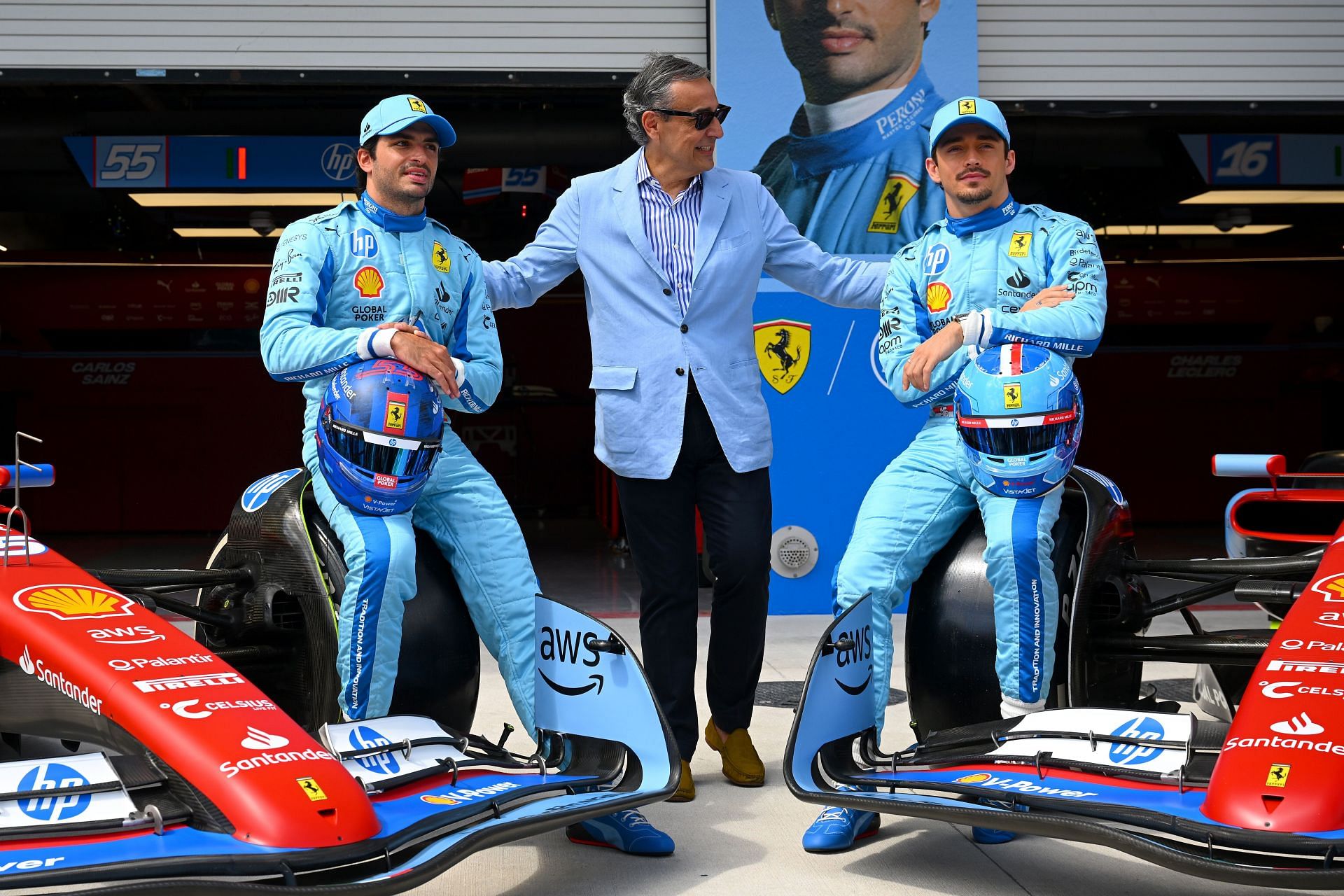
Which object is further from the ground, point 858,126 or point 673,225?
point 858,126

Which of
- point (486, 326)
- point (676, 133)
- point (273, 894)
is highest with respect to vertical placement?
point (676, 133)

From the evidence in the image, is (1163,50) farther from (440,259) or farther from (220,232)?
(220,232)

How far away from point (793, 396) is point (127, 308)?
373 inches

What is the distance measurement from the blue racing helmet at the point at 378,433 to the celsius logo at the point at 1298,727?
76.8 inches

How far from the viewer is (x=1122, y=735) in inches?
115

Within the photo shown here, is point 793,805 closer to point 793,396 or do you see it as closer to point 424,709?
point 424,709

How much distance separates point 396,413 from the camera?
10.2 ft

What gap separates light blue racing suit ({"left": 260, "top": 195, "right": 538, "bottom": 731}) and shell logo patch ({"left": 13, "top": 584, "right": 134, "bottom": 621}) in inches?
20.4

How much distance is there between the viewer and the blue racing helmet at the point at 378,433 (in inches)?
122

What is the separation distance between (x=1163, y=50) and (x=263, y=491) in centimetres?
586

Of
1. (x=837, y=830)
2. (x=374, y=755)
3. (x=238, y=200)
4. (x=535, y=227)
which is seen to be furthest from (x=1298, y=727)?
(x=535, y=227)

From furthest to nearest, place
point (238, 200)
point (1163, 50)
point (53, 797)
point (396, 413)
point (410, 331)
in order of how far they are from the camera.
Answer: point (238, 200), point (1163, 50), point (410, 331), point (396, 413), point (53, 797)

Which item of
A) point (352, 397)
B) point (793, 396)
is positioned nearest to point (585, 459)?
point (793, 396)

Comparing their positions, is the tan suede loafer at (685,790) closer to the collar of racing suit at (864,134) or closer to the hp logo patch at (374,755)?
the hp logo patch at (374,755)
